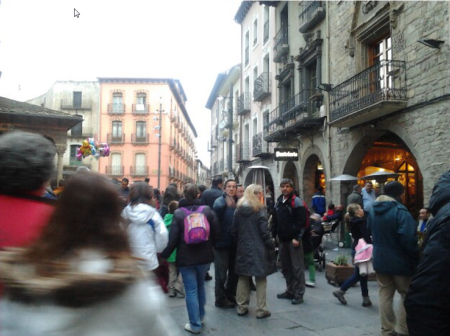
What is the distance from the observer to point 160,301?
5.20 feet

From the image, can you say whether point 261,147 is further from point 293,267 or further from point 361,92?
point 293,267

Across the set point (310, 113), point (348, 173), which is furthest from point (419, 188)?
point (310, 113)

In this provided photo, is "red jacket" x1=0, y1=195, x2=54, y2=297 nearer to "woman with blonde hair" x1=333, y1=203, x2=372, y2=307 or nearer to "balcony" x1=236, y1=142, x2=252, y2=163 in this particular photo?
"woman with blonde hair" x1=333, y1=203, x2=372, y2=307

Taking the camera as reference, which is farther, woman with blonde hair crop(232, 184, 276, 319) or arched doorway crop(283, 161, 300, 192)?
arched doorway crop(283, 161, 300, 192)

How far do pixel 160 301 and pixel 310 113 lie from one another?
53.0 feet

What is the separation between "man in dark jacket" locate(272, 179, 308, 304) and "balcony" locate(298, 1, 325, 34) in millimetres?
11051

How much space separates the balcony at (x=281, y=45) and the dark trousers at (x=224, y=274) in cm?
1507

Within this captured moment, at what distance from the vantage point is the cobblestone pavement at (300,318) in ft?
17.8

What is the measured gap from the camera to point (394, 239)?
4879 millimetres

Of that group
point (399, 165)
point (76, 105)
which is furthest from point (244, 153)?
point (76, 105)

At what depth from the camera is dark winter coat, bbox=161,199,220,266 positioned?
531cm

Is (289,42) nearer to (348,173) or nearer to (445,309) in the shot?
(348,173)

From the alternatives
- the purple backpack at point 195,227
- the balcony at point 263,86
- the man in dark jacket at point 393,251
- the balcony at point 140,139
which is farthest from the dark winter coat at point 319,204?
the balcony at point 140,139

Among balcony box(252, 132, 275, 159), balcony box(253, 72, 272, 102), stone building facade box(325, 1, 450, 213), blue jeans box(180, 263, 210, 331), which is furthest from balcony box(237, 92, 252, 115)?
A: blue jeans box(180, 263, 210, 331)
